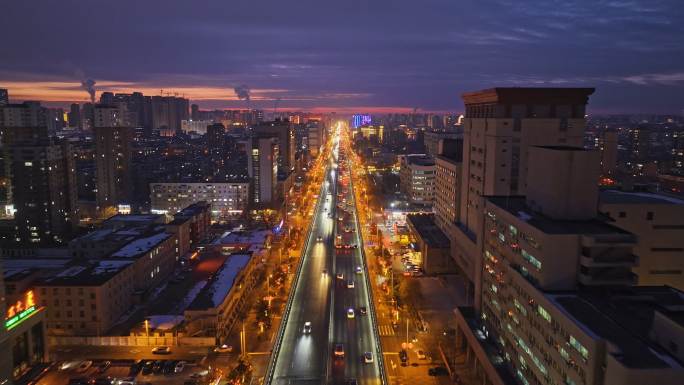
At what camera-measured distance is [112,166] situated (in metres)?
68.1

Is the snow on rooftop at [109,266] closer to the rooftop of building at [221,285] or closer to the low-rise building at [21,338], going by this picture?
the low-rise building at [21,338]

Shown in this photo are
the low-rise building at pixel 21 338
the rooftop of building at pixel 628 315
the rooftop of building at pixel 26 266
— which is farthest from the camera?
the rooftop of building at pixel 26 266

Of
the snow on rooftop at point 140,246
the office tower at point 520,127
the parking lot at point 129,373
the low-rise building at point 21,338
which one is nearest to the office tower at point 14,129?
the snow on rooftop at point 140,246

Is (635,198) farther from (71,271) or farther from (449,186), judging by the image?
(71,271)

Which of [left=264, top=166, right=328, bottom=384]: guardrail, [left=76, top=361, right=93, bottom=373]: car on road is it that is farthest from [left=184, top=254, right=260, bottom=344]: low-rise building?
[left=76, top=361, right=93, bottom=373]: car on road

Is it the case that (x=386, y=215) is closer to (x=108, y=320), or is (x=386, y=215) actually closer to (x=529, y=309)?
(x=108, y=320)

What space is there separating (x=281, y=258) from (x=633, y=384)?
35.2m

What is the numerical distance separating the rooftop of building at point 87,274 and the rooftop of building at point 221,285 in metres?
6.13

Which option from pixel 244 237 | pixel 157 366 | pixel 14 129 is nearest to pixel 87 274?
pixel 157 366

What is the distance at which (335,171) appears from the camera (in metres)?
117

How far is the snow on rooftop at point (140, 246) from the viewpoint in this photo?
3791cm

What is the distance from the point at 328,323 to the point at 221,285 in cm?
788

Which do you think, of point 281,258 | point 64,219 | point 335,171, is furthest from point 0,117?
point 335,171

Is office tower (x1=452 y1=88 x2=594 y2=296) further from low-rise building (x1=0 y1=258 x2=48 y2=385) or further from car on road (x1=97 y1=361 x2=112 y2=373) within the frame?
low-rise building (x1=0 y1=258 x2=48 y2=385)
